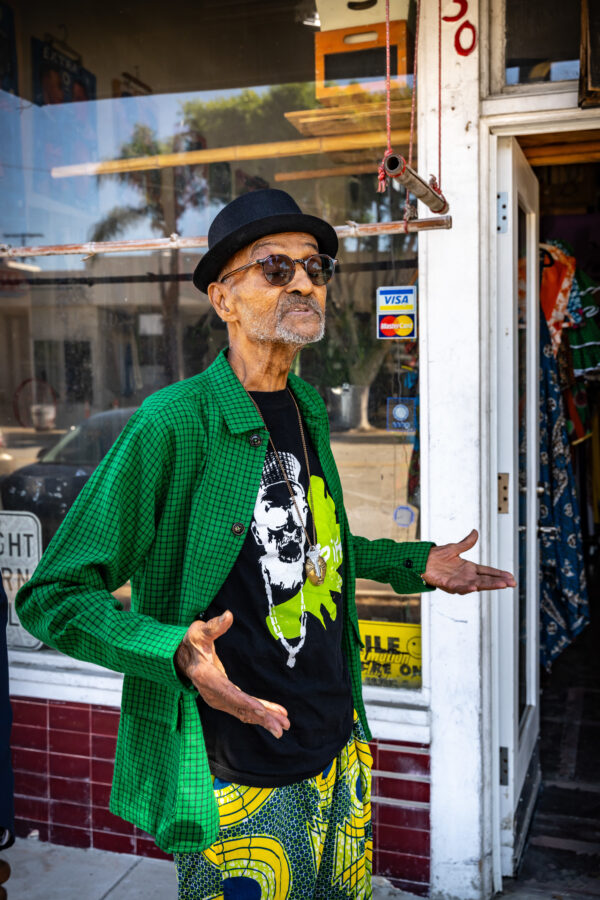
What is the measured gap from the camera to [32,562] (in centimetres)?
372

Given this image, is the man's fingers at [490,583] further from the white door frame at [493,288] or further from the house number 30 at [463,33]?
the house number 30 at [463,33]

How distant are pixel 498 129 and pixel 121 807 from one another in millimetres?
2428

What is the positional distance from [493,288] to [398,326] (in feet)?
1.20

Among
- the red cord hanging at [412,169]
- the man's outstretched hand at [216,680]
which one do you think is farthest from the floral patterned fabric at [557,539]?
the man's outstretched hand at [216,680]

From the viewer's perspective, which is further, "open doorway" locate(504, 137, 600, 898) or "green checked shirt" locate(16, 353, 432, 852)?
"open doorway" locate(504, 137, 600, 898)

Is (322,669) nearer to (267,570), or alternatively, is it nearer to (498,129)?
(267,570)

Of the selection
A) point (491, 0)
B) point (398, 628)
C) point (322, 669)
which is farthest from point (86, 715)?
point (491, 0)

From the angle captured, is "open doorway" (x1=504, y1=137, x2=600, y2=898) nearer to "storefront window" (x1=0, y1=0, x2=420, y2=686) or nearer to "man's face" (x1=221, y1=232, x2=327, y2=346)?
"storefront window" (x1=0, y1=0, x2=420, y2=686)

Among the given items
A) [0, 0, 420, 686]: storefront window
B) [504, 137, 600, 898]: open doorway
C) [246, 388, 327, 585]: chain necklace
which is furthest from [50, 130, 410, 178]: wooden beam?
[246, 388, 327, 585]: chain necklace

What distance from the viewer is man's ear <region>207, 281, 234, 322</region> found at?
6.92ft

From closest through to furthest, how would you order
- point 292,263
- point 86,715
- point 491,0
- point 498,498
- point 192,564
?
point 192,564
point 292,263
point 491,0
point 498,498
point 86,715

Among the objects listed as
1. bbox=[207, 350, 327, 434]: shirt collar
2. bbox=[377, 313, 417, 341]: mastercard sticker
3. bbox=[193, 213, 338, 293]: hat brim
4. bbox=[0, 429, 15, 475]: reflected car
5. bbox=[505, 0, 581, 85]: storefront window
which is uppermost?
bbox=[505, 0, 581, 85]: storefront window

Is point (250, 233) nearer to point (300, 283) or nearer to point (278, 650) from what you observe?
point (300, 283)

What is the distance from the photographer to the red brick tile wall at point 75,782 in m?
3.17
